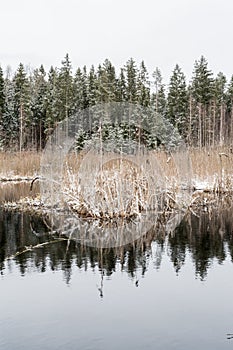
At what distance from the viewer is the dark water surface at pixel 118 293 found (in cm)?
587

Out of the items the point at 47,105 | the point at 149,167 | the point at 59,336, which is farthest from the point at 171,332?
the point at 47,105

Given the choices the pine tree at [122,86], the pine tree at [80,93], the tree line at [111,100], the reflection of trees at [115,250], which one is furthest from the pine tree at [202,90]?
the reflection of trees at [115,250]

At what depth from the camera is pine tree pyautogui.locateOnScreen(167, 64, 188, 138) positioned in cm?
4209

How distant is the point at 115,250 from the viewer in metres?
Answer: 10.1

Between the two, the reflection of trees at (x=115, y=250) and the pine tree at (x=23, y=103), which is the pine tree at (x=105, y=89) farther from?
the reflection of trees at (x=115, y=250)

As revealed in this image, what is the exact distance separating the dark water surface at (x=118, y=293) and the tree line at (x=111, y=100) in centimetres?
2941

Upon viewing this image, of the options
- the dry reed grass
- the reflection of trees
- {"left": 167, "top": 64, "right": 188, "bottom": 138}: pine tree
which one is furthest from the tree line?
the reflection of trees

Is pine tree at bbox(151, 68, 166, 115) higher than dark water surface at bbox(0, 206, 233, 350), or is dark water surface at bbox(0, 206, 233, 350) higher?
pine tree at bbox(151, 68, 166, 115)

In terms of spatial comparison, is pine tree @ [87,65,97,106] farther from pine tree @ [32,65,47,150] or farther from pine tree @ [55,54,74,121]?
pine tree @ [32,65,47,150]

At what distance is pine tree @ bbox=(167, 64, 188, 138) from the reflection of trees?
29.5 metres

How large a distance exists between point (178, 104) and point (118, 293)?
119 ft

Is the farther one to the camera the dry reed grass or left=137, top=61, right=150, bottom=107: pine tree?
left=137, top=61, right=150, bottom=107: pine tree

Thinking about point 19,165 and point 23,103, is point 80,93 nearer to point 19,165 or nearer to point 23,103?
point 23,103

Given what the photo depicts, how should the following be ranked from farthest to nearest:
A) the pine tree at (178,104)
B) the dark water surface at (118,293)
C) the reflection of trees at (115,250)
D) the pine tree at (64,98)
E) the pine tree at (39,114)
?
the pine tree at (39,114) → the pine tree at (178,104) → the pine tree at (64,98) → the reflection of trees at (115,250) → the dark water surface at (118,293)
